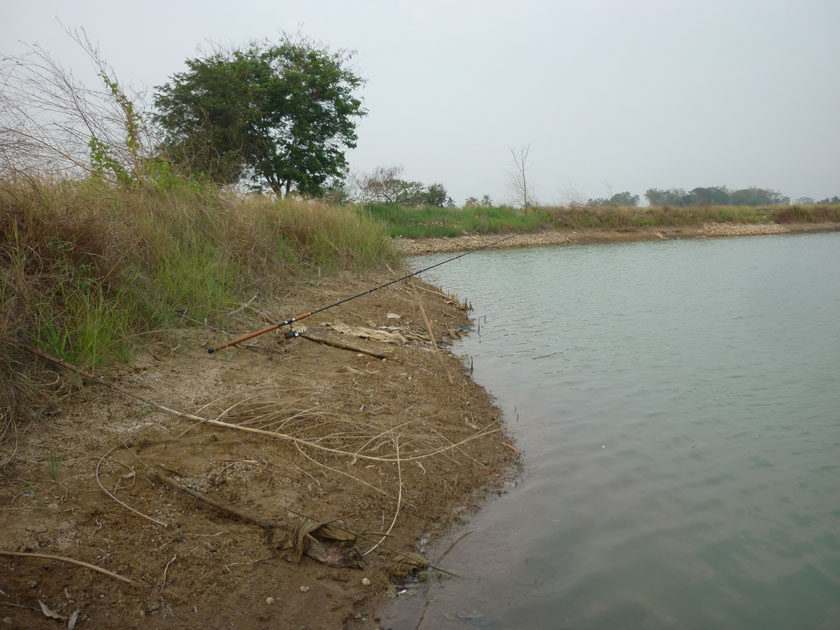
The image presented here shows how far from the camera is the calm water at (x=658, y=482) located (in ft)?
8.13

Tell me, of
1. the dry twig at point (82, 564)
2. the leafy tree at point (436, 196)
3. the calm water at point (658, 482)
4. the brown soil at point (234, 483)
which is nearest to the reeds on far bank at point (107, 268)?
the brown soil at point (234, 483)

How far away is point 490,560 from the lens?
2762 mm

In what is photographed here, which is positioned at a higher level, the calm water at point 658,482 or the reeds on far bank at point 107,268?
the reeds on far bank at point 107,268

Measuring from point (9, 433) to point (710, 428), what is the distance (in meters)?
4.34

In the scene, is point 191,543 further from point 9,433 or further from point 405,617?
point 9,433

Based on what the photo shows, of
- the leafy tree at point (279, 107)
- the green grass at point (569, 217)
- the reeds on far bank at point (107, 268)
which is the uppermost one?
the leafy tree at point (279, 107)

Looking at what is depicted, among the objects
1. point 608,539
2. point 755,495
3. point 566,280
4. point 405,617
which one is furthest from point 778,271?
point 405,617

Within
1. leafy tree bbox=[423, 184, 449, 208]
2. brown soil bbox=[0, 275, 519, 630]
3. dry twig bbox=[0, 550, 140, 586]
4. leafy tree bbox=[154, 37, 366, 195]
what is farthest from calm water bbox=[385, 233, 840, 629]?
leafy tree bbox=[423, 184, 449, 208]

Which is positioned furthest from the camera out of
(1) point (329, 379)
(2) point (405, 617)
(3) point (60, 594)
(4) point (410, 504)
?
(1) point (329, 379)

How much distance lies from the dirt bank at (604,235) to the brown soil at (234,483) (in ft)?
63.0

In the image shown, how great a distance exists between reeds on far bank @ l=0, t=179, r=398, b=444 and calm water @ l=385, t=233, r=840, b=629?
2.32 meters

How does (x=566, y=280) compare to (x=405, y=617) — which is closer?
(x=405, y=617)

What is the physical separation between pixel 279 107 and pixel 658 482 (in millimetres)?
22789

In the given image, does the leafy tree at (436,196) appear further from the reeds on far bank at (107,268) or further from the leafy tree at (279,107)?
the reeds on far bank at (107,268)
